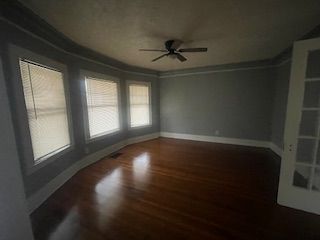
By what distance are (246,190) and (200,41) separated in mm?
2709

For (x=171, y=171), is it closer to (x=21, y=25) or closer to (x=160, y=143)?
(x=160, y=143)

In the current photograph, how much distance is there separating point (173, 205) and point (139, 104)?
3630 millimetres

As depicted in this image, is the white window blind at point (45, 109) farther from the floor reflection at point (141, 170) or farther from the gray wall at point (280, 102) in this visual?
the gray wall at point (280, 102)

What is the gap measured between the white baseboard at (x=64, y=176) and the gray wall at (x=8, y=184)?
158 centimetres

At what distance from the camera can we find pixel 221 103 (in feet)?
16.0

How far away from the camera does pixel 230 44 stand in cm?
300

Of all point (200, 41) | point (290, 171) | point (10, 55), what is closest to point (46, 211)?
point (10, 55)

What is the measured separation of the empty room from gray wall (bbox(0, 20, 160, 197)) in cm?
2

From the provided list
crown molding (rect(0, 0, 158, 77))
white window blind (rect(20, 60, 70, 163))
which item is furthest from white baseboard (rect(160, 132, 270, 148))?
white window blind (rect(20, 60, 70, 163))

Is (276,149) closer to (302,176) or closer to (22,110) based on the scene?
(302,176)

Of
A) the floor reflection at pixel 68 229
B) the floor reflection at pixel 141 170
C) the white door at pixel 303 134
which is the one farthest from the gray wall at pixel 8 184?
the white door at pixel 303 134

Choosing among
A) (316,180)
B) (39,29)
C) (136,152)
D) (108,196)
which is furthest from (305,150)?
(39,29)

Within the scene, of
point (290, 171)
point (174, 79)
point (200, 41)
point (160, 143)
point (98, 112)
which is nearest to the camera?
point (290, 171)

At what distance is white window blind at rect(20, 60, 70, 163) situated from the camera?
209 cm
